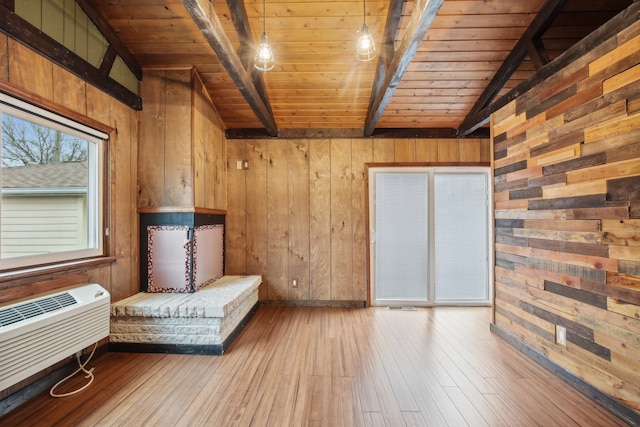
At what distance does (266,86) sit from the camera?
11.2 feet

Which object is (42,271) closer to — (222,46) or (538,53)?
(222,46)

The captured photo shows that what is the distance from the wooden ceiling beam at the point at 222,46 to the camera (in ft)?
5.97

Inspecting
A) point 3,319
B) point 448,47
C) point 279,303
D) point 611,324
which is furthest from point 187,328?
point 448,47

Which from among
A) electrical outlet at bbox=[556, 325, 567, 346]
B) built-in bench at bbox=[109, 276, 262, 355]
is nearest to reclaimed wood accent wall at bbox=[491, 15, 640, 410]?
electrical outlet at bbox=[556, 325, 567, 346]

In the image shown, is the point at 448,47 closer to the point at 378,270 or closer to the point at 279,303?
the point at 378,270

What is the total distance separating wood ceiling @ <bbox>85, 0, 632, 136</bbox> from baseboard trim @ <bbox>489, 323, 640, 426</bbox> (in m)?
2.56

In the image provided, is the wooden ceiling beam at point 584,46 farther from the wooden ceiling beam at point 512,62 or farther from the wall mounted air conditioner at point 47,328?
the wall mounted air conditioner at point 47,328

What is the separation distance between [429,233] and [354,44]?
265cm

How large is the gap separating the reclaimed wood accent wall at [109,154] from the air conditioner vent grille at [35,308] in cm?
14

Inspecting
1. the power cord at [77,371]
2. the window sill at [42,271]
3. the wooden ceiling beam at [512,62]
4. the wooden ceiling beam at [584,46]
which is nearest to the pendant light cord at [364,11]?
the wooden ceiling beam at [512,62]

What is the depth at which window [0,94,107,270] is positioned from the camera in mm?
1938

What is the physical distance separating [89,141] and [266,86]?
6.15 feet

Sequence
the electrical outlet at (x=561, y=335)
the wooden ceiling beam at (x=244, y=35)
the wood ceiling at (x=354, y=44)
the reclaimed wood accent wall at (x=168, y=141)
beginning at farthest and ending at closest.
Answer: the reclaimed wood accent wall at (x=168, y=141) → the wood ceiling at (x=354, y=44) → the wooden ceiling beam at (x=244, y=35) → the electrical outlet at (x=561, y=335)

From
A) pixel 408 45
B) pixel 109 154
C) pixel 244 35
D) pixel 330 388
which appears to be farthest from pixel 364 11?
pixel 330 388
